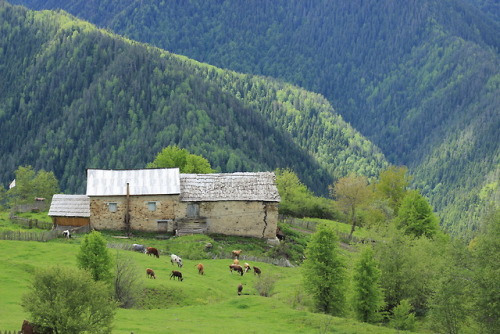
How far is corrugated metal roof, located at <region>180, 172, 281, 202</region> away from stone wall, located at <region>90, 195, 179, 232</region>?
2538 millimetres

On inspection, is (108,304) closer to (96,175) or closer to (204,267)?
(204,267)

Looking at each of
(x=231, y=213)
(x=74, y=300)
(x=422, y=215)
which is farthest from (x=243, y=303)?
(x=422, y=215)

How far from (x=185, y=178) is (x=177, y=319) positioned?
1597 inches

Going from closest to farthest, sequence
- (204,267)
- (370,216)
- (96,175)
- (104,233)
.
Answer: (204,267)
(104,233)
(96,175)
(370,216)

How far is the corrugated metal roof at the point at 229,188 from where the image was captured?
80188mm

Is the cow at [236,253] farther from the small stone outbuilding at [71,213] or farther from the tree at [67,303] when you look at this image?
the tree at [67,303]

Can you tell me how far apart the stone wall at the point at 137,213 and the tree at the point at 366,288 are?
114 ft

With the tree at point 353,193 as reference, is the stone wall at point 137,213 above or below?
below

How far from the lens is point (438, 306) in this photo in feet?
151

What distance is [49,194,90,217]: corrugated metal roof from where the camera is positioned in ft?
261

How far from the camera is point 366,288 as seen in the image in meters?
49.8

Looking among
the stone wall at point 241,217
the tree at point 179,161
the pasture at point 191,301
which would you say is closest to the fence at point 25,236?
the pasture at point 191,301

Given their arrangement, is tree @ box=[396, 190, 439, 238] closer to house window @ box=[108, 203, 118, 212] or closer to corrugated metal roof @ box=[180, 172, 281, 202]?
corrugated metal roof @ box=[180, 172, 281, 202]

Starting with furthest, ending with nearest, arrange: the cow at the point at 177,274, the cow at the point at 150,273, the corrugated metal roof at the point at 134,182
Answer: the corrugated metal roof at the point at 134,182 < the cow at the point at 177,274 < the cow at the point at 150,273
